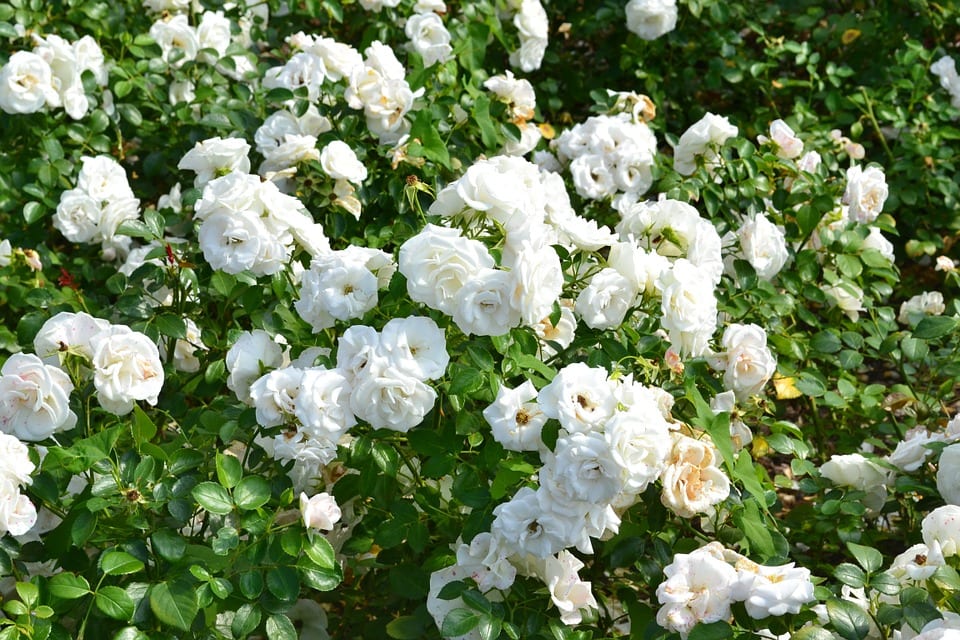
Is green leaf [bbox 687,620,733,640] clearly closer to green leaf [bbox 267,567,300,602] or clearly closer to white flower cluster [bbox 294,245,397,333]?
green leaf [bbox 267,567,300,602]

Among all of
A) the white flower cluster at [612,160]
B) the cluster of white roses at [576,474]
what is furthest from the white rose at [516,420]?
the white flower cluster at [612,160]

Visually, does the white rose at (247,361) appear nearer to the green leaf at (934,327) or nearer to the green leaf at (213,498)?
the green leaf at (213,498)

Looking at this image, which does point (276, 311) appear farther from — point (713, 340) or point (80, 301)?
point (713, 340)

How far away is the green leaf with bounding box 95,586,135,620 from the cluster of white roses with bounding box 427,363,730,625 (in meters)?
0.50

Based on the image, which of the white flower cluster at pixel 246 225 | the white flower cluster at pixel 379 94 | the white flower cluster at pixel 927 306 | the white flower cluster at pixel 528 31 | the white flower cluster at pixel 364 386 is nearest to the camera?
the white flower cluster at pixel 364 386

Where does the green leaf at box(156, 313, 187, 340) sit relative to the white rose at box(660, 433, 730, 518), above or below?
below

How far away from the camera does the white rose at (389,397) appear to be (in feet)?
6.02

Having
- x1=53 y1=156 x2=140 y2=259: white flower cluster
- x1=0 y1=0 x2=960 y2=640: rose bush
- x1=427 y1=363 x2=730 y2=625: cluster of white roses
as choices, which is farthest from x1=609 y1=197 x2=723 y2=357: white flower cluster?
x1=53 y1=156 x2=140 y2=259: white flower cluster

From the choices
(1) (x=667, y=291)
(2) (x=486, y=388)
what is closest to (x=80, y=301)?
(2) (x=486, y=388)

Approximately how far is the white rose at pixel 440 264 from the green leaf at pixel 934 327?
112 cm

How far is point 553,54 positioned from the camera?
3898 mm

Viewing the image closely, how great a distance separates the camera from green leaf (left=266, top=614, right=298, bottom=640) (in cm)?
187

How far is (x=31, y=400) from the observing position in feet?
6.47

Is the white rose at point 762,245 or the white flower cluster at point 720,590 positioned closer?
the white flower cluster at point 720,590
